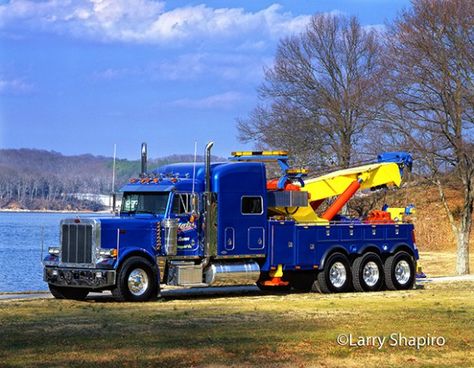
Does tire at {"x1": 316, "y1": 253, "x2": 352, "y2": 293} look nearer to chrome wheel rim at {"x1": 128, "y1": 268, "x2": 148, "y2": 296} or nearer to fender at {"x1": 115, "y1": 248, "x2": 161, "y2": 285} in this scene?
fender at {"x1": 115, "y1": 248, "x2": 161, "y2": 285}

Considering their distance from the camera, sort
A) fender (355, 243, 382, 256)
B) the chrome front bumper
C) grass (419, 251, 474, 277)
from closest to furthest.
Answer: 1. the chrome front bumper
2. fender (355, 243, 382, 256)
3. grass (419, 251, 474, 277)

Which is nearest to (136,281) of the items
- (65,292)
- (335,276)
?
(65,292)

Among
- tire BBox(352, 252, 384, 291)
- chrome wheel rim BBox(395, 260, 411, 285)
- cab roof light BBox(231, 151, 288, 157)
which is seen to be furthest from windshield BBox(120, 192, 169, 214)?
chrome wheel rim BBox(395, 260, 411, 285)

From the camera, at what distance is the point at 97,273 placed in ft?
76.9

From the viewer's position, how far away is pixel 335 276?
91.5ft

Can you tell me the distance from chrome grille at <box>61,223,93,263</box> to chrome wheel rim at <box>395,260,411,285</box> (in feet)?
31.6

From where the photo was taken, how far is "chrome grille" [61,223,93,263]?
78.1 feet

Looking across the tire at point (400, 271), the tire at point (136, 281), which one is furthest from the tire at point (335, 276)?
the tire at point (136, 281)

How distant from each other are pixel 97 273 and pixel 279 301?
4256 mm

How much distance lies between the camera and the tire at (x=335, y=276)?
2745cm

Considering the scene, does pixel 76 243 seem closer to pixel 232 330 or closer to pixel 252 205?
pixel 252 205

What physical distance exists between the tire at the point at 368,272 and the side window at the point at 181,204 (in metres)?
5.64

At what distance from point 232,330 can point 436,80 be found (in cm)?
2166

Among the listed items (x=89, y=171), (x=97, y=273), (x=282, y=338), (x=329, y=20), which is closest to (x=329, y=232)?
(x=97, y=273)
